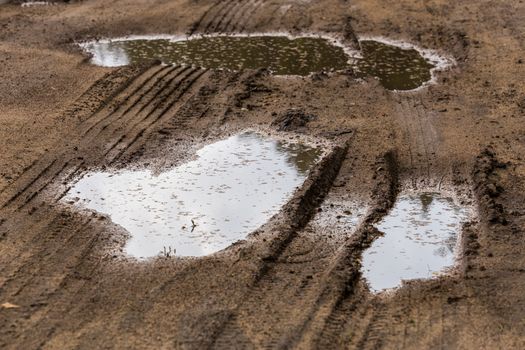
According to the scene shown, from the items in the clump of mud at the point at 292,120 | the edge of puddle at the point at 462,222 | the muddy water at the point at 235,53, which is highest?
the clump of mud at the point at 292,120

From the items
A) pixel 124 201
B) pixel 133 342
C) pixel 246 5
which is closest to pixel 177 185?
pixel 124 201

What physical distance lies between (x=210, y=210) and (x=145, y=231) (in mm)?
852

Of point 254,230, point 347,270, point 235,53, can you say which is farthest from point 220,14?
point 347,270

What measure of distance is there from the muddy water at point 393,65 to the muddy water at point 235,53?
0.45 m

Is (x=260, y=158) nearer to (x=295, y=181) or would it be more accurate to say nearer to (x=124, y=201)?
(x=295, y=181)

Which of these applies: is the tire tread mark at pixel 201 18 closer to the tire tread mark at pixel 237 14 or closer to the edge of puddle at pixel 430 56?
the tire tread mark at pixel 237 14

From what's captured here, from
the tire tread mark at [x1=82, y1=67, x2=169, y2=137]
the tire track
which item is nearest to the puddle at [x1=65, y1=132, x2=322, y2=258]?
the tire tread mark at [x1=82, y1=67, x2=169, y2=137]

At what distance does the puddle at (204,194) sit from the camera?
8.76 meters

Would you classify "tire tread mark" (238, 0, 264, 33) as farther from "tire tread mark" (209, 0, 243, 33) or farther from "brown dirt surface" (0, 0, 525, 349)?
"tire tread mark" (209, 0, 243, 33)

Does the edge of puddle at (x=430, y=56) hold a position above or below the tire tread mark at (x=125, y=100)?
below

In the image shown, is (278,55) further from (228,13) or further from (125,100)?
(125,100)

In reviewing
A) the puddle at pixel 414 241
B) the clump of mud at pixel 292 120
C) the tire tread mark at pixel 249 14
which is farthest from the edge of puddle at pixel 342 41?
the puddle at pixel 414 241

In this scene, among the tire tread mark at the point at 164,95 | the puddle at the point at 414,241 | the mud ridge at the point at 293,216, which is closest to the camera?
the mud ridge at the point at 293,216

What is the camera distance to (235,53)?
47.1 ft
